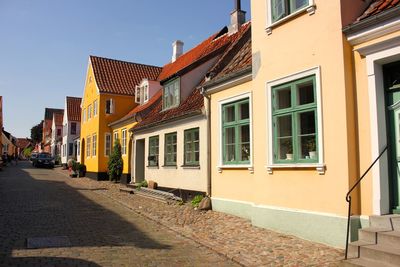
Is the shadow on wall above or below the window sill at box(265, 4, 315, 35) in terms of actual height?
below

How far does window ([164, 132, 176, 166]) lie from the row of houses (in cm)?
199

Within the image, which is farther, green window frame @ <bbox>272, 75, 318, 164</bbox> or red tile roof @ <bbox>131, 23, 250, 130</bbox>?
red tile roof @ <bbox>131, 23, 250, 130</bbox>

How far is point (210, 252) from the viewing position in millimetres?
7426

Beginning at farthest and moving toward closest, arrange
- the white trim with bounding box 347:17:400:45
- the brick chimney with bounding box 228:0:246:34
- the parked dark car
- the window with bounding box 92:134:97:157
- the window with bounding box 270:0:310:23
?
the parked dark car < the window with bounding box 92:134:97:157 < the brick chimney with bounding box 228:0:246:34 < the window with bounding box 270:0:310:23 < the white trim with bounding box 347:17:400:45

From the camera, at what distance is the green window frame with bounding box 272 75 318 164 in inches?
318

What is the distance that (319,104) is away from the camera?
7.71 meters

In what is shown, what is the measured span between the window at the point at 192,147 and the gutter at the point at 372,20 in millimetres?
7500

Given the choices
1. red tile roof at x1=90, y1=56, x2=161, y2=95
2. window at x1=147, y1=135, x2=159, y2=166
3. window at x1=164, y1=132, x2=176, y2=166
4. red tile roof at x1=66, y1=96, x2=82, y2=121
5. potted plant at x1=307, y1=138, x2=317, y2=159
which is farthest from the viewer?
red tile roof at x1=66, y1=96, x2=82, y2=121

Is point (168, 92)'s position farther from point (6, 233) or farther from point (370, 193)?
point (370, 193)

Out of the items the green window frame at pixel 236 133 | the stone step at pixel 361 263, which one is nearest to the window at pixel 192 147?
the green window frame at pixel 236 133

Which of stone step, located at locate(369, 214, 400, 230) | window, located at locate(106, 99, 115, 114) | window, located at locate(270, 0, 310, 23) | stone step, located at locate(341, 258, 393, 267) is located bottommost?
stone step, located at locate(341, 258, 393, 267)

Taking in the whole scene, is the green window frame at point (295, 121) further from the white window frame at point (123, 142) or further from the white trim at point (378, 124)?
the white window frame at point (123, 142)

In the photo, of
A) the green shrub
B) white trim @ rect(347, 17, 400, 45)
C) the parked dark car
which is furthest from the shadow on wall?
the parked dark car

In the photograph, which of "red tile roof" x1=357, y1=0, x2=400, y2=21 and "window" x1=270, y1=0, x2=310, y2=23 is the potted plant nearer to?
"red tile roof" x1=357, y1=0, x2=400, y2=21
